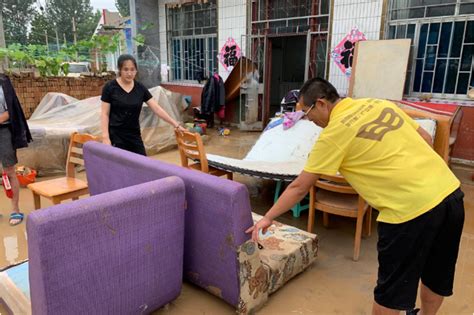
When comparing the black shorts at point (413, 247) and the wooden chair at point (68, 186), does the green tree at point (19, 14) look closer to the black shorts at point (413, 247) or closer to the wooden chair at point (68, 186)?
the wooden chair at point (68, 186)

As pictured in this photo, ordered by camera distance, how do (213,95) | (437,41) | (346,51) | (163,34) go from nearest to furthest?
(437,41) < (346,51) < (213,95) < (163,34)

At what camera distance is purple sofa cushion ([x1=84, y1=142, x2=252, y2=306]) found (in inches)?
67.9

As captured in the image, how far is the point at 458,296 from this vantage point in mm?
2127

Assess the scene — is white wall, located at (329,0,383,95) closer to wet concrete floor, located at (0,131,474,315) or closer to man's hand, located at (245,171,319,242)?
wet concrete floor, located at (0,131,474,315)

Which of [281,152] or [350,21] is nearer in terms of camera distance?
[281,152]

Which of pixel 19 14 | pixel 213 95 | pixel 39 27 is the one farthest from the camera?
pixel 39 27

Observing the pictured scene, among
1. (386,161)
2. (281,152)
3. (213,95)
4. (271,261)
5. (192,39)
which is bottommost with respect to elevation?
(271,261)

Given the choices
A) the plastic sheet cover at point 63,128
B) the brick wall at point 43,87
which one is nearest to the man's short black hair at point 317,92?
the plastic sheet cover at point 63,128

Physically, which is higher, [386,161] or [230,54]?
[230,54]

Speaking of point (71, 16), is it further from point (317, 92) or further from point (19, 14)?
point (317, 92)

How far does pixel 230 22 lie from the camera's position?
7.46 meters

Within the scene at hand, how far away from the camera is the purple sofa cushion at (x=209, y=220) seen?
1.72 metres

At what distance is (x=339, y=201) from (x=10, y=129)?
9.07 feet

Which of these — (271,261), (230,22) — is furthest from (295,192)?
(230,22)
